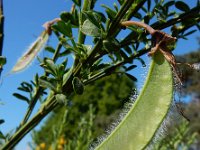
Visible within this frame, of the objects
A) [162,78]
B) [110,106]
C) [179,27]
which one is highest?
[162,78]

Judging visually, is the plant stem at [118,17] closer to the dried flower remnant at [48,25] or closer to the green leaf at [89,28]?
the green leaf at [89,28]

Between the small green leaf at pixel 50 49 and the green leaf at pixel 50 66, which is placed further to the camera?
the small green leaf at pixel 50 49

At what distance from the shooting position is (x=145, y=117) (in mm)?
712

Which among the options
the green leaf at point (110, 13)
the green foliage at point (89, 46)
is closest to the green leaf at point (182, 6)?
the green foliage at point (89, 46)

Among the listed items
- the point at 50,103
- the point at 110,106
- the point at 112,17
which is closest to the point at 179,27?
the point at 112,17

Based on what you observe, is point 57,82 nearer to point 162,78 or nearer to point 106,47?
point 106,47

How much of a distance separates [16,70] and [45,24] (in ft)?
0.42

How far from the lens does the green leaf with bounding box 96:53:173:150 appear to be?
0.70 metres

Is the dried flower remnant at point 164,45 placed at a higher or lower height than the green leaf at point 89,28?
lower

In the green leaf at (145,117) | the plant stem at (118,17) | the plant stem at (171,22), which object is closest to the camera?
the green leaf at (145,117)

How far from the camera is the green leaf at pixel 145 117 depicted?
70 cm

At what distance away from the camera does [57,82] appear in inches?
38.0

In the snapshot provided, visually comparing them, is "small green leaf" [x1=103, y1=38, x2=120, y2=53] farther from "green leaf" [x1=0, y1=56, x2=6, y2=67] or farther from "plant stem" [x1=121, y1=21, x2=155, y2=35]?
"green leaf" [x1=0, y1=56, x2=6, y2=67]

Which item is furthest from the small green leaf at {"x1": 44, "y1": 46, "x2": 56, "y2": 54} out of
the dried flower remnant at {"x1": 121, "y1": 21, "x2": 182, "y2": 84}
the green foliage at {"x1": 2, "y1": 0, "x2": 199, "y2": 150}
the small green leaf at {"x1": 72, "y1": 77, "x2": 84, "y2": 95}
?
the dried flower remnant at {"x1": 121, "y1": 21, "x2": 182, "y2": 84}
